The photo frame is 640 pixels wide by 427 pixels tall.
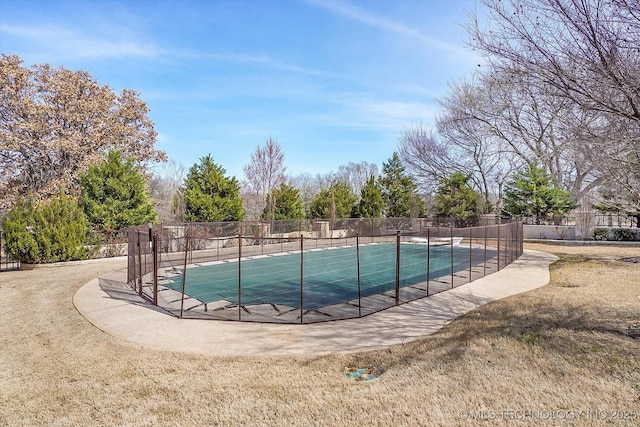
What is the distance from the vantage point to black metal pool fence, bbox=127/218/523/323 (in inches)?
273

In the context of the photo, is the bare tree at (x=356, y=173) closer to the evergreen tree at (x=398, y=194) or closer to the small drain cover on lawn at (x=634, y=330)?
the evergreen tree at (x=398, y=194)

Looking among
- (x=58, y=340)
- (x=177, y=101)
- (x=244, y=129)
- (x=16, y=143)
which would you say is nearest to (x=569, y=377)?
(x=58, y=340)

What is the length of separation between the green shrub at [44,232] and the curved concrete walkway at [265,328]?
4518mm

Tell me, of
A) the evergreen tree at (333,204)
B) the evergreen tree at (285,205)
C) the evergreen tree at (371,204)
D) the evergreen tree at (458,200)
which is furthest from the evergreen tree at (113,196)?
the evergreen tree at (458,200)

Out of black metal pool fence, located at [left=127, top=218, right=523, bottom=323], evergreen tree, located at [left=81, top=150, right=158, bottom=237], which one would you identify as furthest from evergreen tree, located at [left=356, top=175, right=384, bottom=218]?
evergreen tree, located at [left=81, top=150, right=158, bottom=237]

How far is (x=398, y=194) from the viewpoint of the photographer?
28.3m

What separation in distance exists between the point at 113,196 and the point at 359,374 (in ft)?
45.4

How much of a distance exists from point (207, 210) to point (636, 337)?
16728 millimetres

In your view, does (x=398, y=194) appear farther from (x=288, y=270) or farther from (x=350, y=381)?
(x=350, y=381)

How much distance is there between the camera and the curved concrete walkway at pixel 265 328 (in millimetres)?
4863

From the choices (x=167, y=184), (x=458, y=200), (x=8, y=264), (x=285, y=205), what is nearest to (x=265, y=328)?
(x=8, y=264)

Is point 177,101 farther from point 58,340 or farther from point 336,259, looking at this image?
point 58,340

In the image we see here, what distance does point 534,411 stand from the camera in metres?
3.04

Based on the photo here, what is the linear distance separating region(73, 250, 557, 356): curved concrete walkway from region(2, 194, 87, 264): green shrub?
4.52 metres
